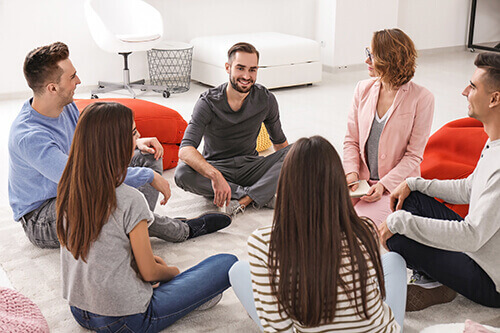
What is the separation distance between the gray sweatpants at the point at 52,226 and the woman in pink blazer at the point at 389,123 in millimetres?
784

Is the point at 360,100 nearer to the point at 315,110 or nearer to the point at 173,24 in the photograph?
the point at 315,110

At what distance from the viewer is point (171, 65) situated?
233 inches

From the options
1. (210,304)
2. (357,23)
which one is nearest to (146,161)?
(210,304)

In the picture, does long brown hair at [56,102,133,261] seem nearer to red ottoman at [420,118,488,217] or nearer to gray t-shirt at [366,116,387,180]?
gray t-shirt at [366,116,387,180]

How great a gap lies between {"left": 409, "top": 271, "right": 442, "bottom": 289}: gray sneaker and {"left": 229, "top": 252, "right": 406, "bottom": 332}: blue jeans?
30cm

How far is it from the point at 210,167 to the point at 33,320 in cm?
121

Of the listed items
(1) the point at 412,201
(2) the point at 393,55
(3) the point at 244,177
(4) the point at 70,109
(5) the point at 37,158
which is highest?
(2) the point at 393,55

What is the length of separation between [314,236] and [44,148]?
1369mm

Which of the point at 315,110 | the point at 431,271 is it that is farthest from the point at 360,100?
the point at 315,110

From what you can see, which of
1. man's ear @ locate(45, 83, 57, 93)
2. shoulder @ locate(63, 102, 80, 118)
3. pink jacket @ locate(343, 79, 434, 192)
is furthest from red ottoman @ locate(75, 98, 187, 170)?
pink jacket @ locate(343, 79, 434, 192)

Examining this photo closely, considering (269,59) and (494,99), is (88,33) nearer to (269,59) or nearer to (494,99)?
(269,59)

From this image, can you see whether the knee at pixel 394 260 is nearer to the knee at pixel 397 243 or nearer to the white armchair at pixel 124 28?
the knee at pixel 397 243

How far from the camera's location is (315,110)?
5.20 meters

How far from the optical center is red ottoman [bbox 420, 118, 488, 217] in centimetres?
299
